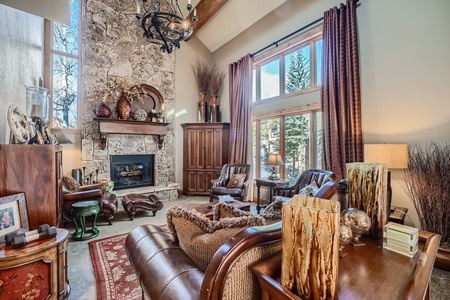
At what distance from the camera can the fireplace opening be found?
510cm

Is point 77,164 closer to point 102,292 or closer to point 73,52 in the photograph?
point 73,52

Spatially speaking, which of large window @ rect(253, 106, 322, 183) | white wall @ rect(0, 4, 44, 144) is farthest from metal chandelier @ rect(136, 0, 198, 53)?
large window @ rect(253, 106, 322, 183)

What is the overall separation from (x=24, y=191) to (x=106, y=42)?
14.8 ft

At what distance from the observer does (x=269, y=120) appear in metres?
4.93

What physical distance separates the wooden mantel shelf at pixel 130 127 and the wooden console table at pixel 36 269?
352cm

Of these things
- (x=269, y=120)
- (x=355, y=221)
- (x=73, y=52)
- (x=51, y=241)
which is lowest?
(x=51, y=241)

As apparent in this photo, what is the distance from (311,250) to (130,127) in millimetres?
5090

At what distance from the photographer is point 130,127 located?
16.5 ft

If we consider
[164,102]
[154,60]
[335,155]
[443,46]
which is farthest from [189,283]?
[154,60]

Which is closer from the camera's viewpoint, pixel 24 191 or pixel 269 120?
pixel 24 191

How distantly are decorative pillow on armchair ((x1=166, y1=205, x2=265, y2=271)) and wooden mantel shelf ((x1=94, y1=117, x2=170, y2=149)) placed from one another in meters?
4.13

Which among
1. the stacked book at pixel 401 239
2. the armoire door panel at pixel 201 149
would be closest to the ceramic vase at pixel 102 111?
the armoire door panel at pixel 201 149

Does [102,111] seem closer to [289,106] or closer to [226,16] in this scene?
[226,16]

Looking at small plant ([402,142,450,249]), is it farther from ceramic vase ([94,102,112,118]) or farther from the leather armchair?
ceramic vase ([94,102,112,118])
